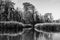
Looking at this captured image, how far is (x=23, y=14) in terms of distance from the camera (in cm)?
2402

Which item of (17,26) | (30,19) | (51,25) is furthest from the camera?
(30,19)

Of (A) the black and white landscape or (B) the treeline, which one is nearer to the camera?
(A) the black and white landscape

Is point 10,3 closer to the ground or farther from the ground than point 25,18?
farther from the ground

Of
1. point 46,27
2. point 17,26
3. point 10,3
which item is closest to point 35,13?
point 10,3

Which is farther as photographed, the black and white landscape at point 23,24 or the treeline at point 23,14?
the treeline at point 23,14

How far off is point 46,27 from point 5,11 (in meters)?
8.31

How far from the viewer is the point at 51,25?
11742 millimetres

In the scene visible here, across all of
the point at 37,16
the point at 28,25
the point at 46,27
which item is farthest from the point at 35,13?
the point at 46,27

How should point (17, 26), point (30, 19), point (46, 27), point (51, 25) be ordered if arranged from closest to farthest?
point (51, 25) < point (46, 27) < point (17, 26) < point (30, 19)

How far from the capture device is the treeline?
18.1m

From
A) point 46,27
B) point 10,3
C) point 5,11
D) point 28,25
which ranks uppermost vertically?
point 10,3

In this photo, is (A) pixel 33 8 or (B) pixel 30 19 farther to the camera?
(A) pixel 33 8

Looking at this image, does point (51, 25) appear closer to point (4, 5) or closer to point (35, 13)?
point (4, 5)

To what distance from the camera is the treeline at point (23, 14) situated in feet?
59.4
